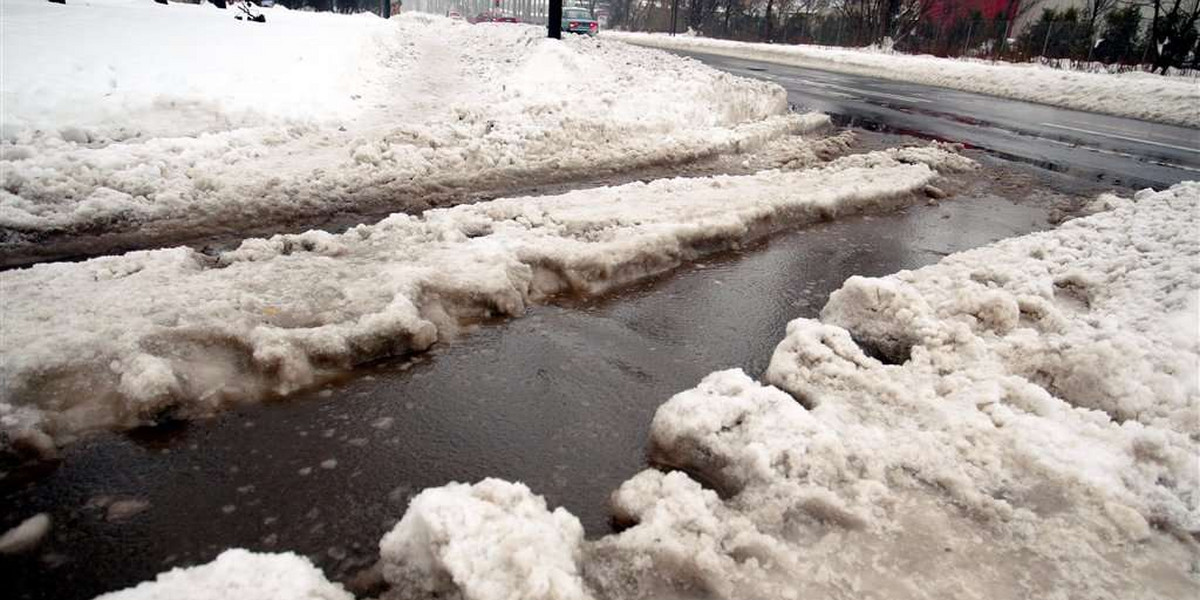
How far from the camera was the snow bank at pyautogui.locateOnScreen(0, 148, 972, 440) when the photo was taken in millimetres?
2611

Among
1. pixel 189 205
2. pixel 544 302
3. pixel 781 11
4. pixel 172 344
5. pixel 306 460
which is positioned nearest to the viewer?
pixel 306 460

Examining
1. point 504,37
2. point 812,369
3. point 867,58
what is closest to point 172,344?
point 812,369

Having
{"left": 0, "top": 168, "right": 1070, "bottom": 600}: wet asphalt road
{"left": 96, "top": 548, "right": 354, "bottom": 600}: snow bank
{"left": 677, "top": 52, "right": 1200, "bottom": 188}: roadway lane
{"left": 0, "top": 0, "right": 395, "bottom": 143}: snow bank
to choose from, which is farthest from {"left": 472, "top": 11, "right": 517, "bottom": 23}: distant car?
{"left": 96, "top": 548, "right": 354, "bottom": 600}: snow bank

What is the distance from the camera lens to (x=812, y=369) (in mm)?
2990

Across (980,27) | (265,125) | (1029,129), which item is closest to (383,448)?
(265,125)

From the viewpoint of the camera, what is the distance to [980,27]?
1234 inches

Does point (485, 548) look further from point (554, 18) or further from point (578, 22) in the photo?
point (578, 22)

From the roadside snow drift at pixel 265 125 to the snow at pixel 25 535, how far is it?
8.61 ft

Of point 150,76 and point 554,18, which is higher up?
point 554,18

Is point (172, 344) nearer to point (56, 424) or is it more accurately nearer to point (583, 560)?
point (56, 424)

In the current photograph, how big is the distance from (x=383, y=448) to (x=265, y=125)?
572 cm

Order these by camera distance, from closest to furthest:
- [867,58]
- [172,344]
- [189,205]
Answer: [172,344] < [189,205] < [867,58]

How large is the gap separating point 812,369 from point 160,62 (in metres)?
8.53

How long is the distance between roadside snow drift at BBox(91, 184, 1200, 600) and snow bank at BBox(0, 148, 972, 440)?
140 cm
